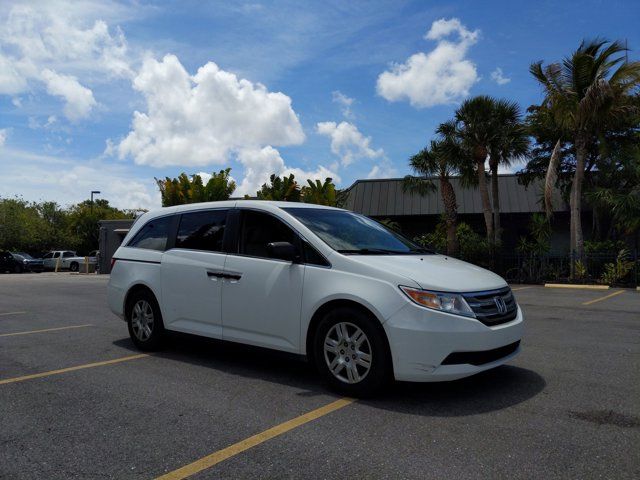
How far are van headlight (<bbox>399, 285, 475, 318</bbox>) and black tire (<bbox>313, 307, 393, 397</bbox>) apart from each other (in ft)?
1.28

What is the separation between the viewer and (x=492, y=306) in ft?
15.3

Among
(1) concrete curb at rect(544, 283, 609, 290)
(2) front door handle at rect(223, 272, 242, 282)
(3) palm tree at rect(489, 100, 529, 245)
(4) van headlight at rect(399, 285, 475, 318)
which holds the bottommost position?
(1) concrete curb at rect(544, 283, 609, 290)

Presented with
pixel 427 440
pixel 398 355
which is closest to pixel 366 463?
pixel 427 440

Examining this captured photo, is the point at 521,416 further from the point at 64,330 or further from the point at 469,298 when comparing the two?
the point at 64,330

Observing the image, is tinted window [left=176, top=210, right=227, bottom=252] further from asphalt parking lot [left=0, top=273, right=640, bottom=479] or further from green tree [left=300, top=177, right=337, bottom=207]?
green tree [left=300, top=177, right=337, bottom=207]

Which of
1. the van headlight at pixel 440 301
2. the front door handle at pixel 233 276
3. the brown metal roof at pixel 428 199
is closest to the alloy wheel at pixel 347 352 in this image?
the van headlight at pixel 440 301

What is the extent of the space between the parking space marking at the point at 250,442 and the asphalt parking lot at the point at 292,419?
0.01m

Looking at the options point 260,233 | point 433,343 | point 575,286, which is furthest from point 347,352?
point 575,286

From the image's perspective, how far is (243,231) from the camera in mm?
5742

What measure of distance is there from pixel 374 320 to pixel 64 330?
596cm

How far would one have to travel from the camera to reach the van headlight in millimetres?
4383

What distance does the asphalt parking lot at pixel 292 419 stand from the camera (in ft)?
11.0

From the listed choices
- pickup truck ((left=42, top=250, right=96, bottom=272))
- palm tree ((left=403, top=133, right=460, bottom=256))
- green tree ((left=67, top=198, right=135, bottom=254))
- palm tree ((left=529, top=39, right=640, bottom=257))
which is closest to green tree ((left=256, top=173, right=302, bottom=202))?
palm tree ((left=403, top=133, right=460, bottom=256))

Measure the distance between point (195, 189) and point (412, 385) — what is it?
23413 millimetres
